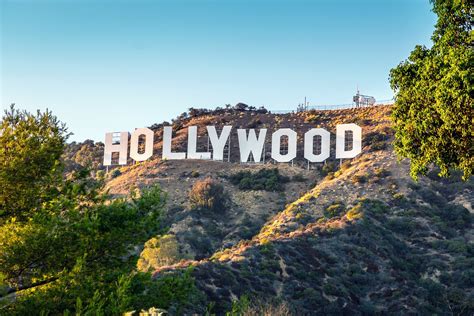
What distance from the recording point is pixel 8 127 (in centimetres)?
2308

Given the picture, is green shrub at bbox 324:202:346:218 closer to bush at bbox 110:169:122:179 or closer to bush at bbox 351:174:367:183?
bush at bbox 351:174:367:183

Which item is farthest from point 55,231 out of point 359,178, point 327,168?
point 327,168

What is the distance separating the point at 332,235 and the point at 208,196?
1970cm

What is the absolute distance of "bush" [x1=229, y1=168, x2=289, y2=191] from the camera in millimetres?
80562

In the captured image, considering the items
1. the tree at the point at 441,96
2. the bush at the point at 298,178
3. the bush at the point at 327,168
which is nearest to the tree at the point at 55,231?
the tree at the point at 441,96

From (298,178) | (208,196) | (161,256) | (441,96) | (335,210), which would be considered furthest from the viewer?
(298,178)

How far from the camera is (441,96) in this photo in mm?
26141

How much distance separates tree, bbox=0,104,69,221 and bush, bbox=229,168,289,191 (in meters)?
57.6

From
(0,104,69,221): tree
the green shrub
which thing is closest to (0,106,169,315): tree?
(0,104,69,221): tree

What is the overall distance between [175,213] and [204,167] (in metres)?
14.5

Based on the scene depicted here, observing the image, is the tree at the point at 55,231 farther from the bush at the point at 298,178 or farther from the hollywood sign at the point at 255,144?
the bush at the point at 298,178

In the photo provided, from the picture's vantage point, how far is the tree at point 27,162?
22.5 metres

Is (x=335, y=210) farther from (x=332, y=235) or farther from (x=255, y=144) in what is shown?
(x=255, y=144)

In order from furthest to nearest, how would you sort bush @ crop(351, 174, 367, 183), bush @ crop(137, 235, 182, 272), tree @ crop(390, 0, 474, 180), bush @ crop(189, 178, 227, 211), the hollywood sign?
the hollywood sign
bush @ crop(189, 178, 227, 211)
bush @ crop(351, 174, 367, 183)
bush @ crop(137, 235, 182, 272)
tree @ crop(390, 0, 474, 180)
